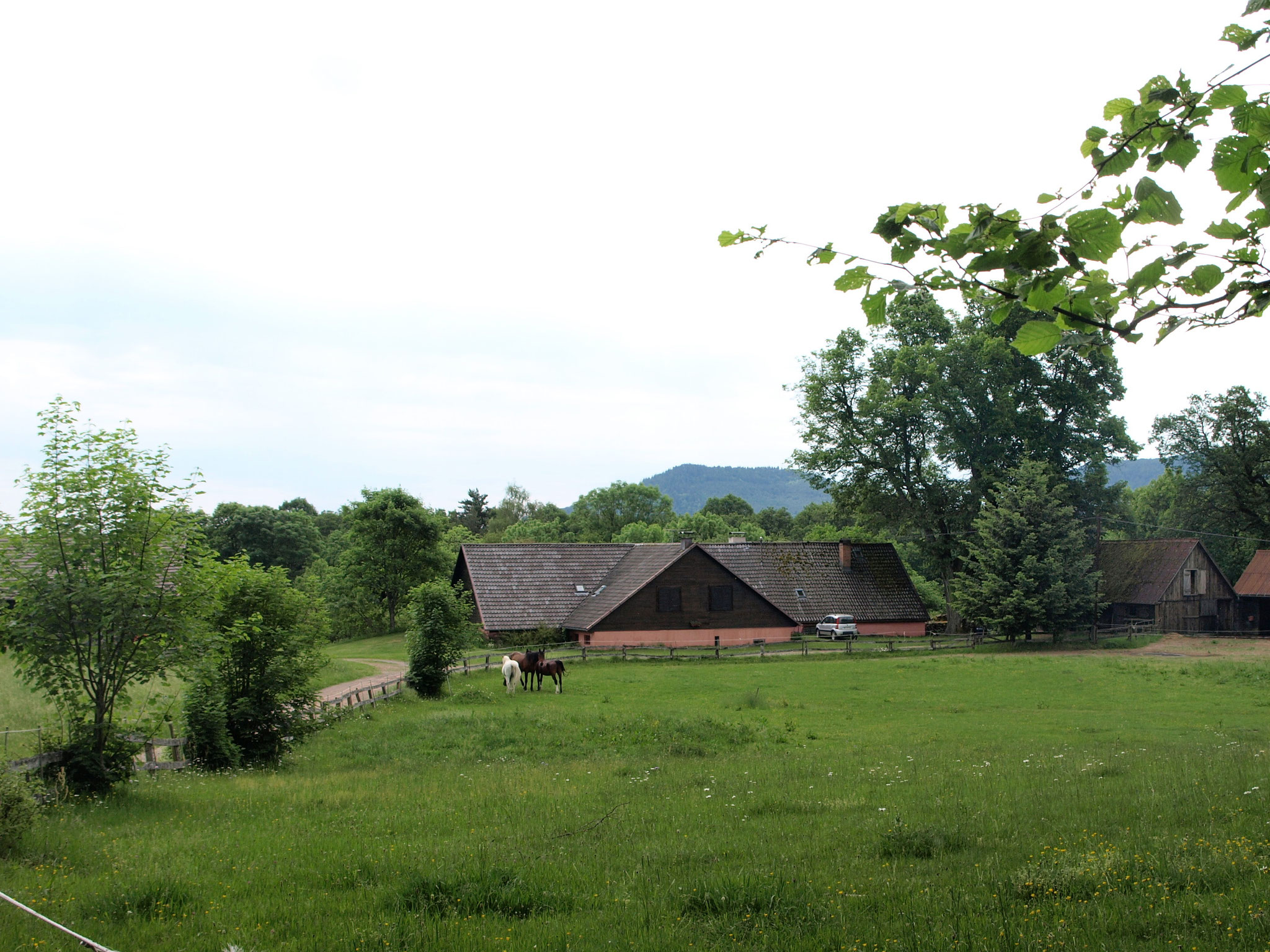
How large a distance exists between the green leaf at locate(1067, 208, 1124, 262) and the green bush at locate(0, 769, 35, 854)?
33.0 feet

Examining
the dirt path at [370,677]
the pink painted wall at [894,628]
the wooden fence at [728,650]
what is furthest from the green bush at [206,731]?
the pink painted wall at [894,628]

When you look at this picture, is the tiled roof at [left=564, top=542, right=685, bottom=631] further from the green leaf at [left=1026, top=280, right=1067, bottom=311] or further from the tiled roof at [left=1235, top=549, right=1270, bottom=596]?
the green leaf at [left=1026, top=280, right=1067, bottom=311]

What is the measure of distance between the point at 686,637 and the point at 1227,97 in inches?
1721

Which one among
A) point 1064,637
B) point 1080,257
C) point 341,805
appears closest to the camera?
point 1080,257

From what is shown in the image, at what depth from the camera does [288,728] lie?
1719cm

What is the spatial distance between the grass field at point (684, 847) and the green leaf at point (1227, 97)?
4.59 meters

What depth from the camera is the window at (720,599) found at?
47344 millimetres

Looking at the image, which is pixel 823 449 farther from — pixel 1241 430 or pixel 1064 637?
pixel 1241 430

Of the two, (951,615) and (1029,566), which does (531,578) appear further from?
(1029,566)

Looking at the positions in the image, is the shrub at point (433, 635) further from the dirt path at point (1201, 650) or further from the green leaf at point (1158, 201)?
the dirt path at point (1201, 650)

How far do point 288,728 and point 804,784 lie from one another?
1048 cm

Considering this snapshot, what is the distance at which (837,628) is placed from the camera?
4844 cm

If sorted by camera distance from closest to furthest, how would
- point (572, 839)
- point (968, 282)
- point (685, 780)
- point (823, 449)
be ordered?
1. point (968, 282)
2. point (572, 839)
3. point (685, 780)
4. point (823, 449)

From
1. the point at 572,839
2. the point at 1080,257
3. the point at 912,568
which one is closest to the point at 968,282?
the point at 1080,257
